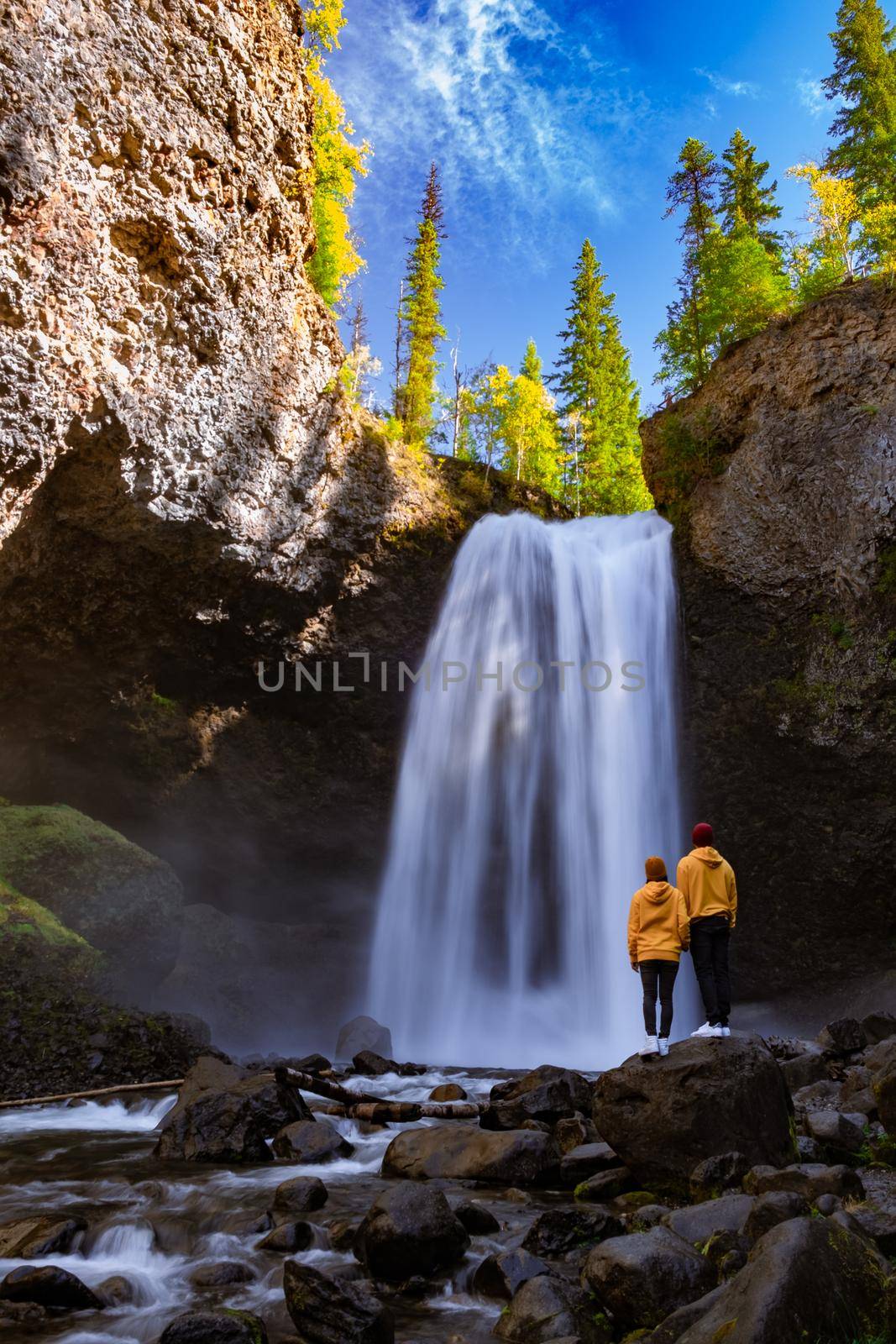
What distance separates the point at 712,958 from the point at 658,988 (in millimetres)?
525

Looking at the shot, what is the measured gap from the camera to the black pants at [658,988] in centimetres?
642

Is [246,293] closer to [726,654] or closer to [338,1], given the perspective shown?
[726,654]

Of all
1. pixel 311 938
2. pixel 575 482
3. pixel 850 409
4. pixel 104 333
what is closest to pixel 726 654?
pixel 850 409

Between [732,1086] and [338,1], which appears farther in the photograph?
[338,1]

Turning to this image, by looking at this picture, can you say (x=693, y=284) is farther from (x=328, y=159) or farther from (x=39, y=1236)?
(x=39, y=1236)

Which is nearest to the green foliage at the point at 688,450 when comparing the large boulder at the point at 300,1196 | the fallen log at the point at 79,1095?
the fallen log at the point at 79,1095

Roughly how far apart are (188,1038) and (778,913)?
1037cm

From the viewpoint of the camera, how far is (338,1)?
18859 mm

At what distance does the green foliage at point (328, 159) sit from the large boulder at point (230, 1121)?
16800 mm

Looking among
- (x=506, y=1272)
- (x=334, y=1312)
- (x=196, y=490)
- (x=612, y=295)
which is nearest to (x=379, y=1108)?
→ (x=506, y=1272)

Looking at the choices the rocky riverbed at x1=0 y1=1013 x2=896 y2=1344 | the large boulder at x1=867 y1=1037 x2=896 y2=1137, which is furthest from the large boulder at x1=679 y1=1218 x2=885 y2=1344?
the large boulder at x1=867 y1=1037 x2=896 y2=1137

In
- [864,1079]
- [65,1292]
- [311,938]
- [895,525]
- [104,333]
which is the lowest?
[311,938]

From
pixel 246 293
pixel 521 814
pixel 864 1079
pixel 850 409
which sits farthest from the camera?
pixel 521 814

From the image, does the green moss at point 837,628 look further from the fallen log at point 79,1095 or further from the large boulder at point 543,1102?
the fallen log at point 79,1095
